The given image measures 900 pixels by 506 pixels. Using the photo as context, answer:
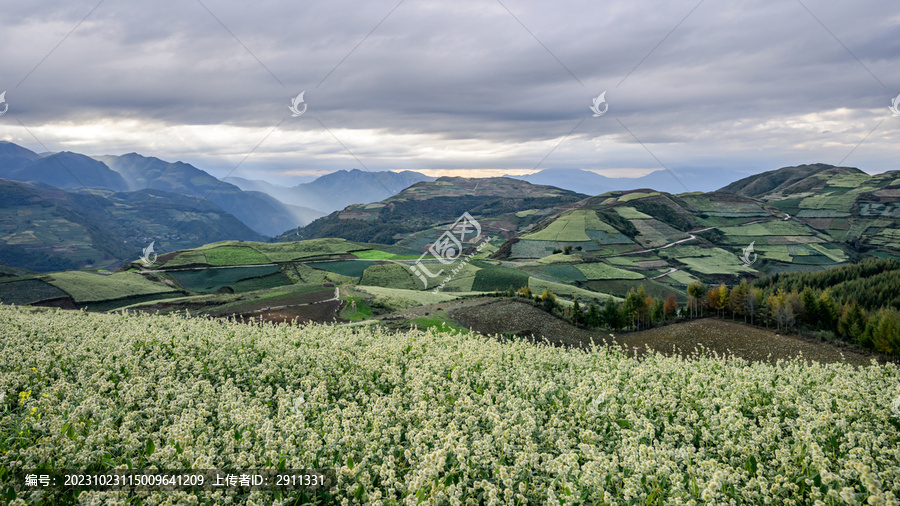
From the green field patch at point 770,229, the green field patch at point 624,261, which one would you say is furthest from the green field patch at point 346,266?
the green field patch at point 770,229

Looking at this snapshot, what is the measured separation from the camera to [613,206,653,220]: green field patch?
Result: 168 meters

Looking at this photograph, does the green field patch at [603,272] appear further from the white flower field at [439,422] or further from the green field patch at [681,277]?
the white flower field at [439,422]

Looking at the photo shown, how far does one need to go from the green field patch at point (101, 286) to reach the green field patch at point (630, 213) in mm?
145732

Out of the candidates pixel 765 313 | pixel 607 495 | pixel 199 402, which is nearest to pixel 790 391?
pixel 607 495

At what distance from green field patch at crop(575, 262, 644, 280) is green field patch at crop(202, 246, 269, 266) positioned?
74.8 metres

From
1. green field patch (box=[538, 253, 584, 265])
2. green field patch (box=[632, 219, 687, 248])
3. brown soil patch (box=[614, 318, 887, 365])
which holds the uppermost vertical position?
green field patch (box=[632, 219, 687, 248])

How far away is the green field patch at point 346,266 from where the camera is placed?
101 metres

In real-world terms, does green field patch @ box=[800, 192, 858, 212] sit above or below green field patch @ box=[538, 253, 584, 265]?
above

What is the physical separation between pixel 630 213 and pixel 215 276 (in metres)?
141

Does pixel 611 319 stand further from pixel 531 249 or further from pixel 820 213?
pixel 820 213

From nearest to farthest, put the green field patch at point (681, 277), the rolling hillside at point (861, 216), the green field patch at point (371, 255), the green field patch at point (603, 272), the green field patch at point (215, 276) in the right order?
1. the green field patch at point (215, 276)
2. the green field patch at point (603, 272)
3. the green field patch at point (681, 277)
4. the green field patch at point (371, 255)
5. the rolling hillside at point (861, 216)

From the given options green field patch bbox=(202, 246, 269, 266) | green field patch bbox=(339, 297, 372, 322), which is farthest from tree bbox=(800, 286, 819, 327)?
green field patch bbox=(202, 246, 269, 266)

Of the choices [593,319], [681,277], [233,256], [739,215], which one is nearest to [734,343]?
[593,319]

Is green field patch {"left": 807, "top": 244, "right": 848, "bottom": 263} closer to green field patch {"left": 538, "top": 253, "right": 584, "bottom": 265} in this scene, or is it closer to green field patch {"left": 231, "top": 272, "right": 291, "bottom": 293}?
green field patch {"left": 538, "top": 253, "right": 584, "bottom": 265}
